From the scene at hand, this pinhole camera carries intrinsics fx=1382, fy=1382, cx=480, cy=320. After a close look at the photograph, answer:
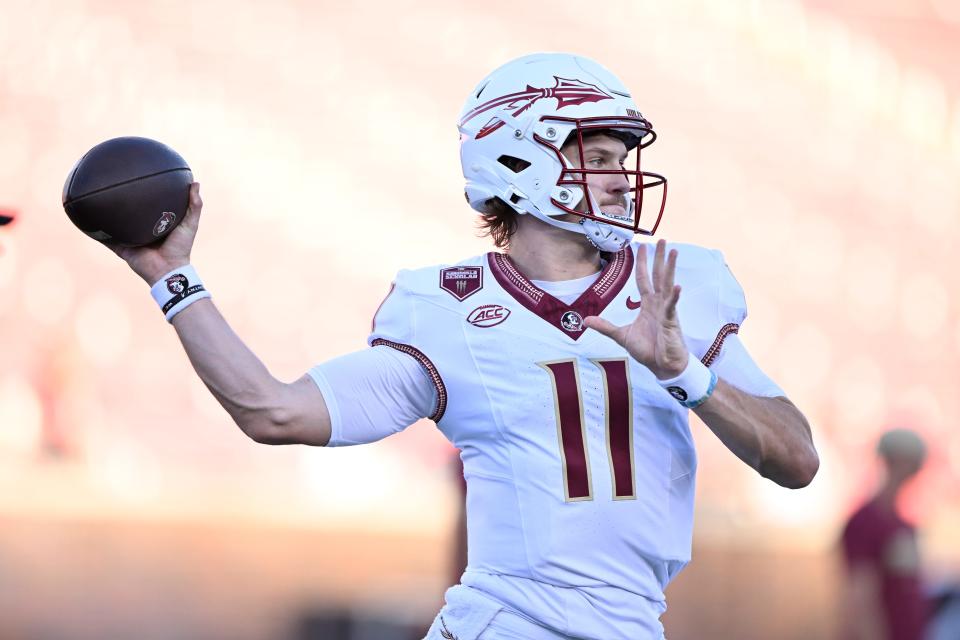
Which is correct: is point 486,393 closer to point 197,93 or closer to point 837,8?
point 197,93

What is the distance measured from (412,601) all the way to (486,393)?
17.5 feet

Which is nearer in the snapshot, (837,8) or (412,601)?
(412,601)

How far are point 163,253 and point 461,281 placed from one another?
56cm

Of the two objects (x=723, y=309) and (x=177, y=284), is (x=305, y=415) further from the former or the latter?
(x=723, y=309)

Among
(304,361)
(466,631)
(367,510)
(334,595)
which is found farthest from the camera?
(304,361)

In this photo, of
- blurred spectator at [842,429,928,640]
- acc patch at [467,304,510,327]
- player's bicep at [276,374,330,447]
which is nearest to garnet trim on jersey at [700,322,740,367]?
acc patch at [467,304,510,327]

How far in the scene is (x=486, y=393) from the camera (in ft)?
8.20

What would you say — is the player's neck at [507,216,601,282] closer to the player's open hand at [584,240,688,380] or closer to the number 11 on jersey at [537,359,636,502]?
the number 11 on jersey at [537,359,636,502]

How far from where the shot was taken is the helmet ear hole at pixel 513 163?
2.73 meters

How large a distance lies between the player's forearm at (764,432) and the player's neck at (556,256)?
0.45 metres

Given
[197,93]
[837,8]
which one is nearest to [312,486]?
[197,93]

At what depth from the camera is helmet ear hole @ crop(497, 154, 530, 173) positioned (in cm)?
273

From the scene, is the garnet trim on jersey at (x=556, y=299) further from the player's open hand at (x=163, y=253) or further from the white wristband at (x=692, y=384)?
the player's open hand at (x=163, y=253)

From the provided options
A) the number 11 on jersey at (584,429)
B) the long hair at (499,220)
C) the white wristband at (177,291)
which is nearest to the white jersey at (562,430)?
the number 11 on jersey at (584,429)
